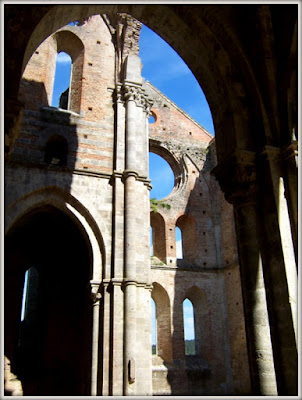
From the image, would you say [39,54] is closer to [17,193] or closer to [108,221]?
[17,193]

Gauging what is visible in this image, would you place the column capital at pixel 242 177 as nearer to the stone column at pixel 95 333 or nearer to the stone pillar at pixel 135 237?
the stone pillar at pixel 135 237

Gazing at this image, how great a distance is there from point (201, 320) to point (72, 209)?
378 inches

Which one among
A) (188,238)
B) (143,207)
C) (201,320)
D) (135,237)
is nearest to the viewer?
(135,237)

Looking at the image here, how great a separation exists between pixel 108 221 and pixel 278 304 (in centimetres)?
728

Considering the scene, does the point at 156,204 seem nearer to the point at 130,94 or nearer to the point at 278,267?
the point at 130,94

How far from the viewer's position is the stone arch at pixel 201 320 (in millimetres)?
17219

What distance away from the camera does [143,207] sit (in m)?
11.3

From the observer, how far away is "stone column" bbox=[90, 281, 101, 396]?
9391 millimetres

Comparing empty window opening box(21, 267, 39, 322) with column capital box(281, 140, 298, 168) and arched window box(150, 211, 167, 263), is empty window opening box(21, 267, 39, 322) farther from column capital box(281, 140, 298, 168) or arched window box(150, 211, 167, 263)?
column capital box(281, 140, 298, 168)

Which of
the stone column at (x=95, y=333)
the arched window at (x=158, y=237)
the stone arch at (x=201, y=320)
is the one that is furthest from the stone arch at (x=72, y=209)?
the stone arch at (x=201, y=320)

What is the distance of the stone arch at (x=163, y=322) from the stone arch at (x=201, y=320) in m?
1.20

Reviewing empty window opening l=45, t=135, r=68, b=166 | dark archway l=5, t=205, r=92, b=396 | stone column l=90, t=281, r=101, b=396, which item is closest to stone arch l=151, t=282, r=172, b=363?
dark archway l=5, t=205, r=92, b=396

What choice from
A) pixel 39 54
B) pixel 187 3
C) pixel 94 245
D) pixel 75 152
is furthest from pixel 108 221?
pixel 187 3

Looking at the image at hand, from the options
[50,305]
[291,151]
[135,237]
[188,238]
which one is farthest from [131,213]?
[188,238]
